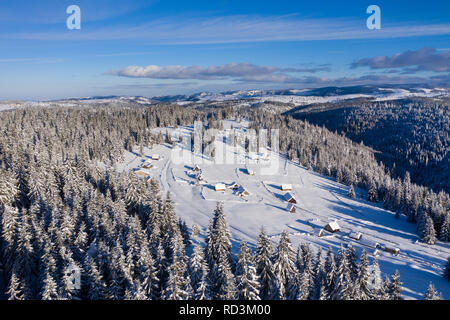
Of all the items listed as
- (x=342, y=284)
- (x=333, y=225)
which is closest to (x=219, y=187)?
(x=333, y=225)

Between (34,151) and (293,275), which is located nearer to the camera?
(293,275)

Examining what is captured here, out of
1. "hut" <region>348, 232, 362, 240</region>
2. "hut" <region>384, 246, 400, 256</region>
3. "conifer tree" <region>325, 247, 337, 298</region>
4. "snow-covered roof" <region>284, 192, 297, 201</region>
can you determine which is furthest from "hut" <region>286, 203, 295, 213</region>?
"conifer tree" <region>325, 247, 337, 298</region>

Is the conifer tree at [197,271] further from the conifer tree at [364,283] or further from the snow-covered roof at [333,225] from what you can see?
the snow-covered roof at [333,225]

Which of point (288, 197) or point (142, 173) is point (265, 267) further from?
point (142, 173)

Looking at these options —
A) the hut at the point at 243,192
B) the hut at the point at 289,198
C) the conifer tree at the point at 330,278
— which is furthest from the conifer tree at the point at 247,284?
the hut at the point at 243,192

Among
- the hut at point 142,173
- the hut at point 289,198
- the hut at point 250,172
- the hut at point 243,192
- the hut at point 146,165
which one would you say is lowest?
the hut at point 289,198

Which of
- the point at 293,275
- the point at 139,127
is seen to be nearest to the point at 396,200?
the point at 293,275
